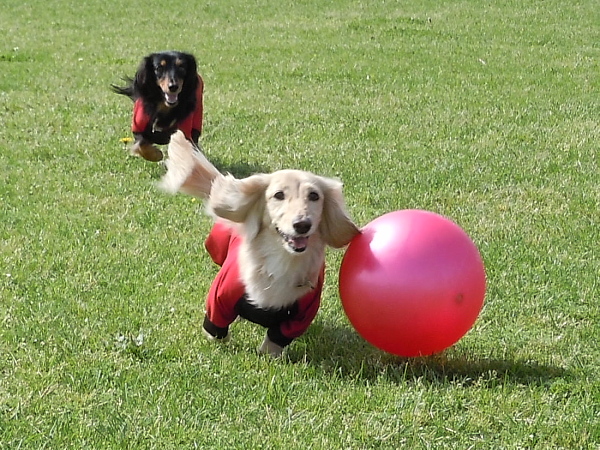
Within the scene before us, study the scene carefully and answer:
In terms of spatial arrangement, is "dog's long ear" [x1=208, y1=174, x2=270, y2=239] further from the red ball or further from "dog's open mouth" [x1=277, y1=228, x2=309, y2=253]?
the red ball

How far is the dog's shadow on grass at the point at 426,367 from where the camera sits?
3.97 meters

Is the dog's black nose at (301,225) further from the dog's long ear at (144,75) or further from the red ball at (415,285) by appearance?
the dog's long ear at (144,75)

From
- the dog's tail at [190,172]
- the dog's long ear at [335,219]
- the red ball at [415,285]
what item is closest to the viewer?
the red ball at [415,285]

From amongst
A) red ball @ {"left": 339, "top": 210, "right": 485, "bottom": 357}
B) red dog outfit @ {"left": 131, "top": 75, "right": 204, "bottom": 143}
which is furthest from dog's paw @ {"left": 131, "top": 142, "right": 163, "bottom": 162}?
red ball @ {"left": 339, "top": 210, "right": 485, "bottom": 357}

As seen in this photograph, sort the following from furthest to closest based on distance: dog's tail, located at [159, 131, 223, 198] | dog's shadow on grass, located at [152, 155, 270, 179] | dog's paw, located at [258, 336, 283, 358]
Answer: dog's shadow on grass, located at [152, 155, 270, 179] < dog's tail, located at [159, 131, 223, 198] < dog's paw, located at [258, 336, 283, 358]

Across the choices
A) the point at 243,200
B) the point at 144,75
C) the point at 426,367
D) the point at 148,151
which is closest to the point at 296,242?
the point at 243,200

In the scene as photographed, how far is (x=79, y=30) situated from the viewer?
15.5m

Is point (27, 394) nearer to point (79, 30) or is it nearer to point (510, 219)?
point (510, 219)

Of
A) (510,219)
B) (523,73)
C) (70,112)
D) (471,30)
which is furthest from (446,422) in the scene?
(471,30)

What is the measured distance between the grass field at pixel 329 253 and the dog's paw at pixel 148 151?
8.9 inches

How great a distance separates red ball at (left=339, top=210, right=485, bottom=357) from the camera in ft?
12.4

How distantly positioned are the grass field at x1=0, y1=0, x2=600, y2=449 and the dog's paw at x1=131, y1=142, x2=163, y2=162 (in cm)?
23

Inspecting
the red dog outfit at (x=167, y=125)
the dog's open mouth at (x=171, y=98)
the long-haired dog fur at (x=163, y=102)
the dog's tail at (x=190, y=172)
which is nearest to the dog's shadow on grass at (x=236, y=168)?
the long-haired dog fur at (x=163, y=102)

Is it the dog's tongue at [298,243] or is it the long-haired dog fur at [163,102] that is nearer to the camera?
the dog's tongue at [298,243]
